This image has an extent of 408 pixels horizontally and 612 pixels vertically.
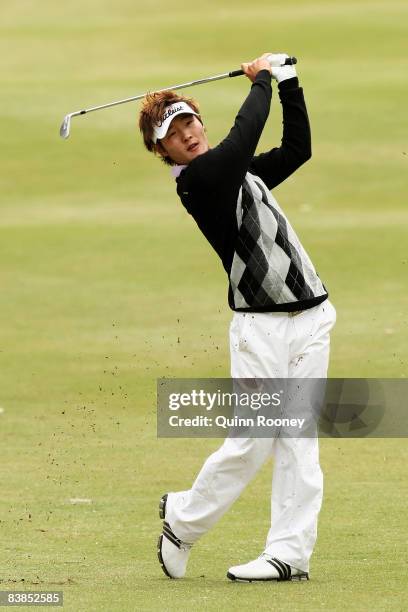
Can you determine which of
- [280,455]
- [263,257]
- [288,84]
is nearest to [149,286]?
[288,84]

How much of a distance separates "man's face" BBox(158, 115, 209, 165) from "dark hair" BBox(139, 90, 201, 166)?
0.22 feet

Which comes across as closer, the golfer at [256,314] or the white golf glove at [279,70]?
the golfer at [256,314]

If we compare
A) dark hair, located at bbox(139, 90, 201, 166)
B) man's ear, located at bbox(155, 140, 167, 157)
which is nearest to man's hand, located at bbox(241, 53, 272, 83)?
dark hair, located at bbox(139, 90, 201, 166)

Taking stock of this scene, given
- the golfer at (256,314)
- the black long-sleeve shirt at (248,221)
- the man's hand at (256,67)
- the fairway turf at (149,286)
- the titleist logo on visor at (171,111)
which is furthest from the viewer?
the fairway turf at (149,286)

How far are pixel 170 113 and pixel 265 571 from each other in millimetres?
1774

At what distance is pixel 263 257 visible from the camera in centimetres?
563

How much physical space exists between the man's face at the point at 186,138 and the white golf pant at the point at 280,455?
0.65 meters

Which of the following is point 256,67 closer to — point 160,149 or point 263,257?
point 160,149

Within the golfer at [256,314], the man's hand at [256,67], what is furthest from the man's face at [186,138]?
the man's hand at [256,67]

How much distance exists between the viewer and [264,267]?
5.64 meters

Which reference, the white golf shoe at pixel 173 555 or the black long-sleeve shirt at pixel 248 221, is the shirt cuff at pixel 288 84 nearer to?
the black long-sleeve shirt at pixel 248 221

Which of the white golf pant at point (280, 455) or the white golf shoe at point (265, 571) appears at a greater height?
the white golf pant at point (280, 455)

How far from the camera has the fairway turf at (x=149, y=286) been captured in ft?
20.5

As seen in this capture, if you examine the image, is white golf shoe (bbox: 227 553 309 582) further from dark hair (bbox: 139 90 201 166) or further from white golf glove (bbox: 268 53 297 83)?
white golf glove (bbox: 268 53 297 83)
